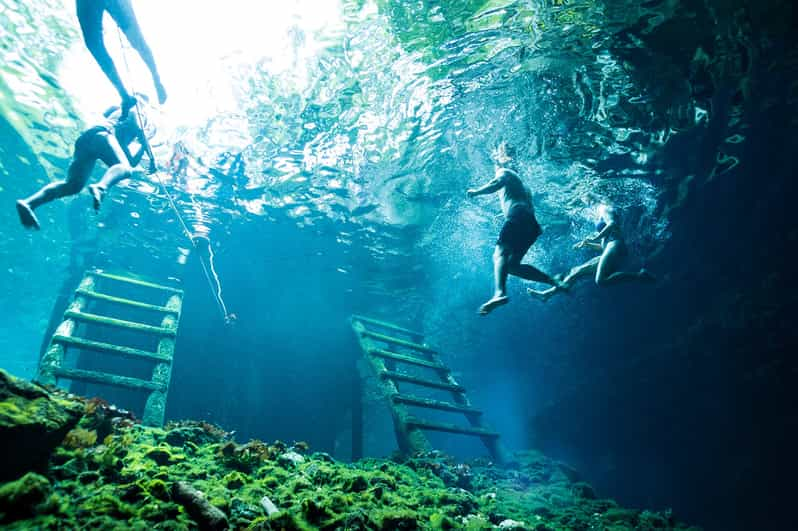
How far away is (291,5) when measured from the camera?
21.8 ft

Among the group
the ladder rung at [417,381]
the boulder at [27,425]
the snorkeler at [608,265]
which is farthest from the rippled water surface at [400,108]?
the ladder rung at [417,381]

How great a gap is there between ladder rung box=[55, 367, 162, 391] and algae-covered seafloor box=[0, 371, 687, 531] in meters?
1.14

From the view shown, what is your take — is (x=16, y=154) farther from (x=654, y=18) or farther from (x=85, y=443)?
(x=654, y=18)

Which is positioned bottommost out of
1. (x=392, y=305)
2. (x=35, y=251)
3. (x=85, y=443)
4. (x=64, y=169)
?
(x=85, y=443)

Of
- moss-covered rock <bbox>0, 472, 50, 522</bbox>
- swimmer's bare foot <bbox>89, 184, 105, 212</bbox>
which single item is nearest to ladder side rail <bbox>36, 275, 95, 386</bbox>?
swimmer's bare foot <bbox>89, 184, 105, 212</bbox>

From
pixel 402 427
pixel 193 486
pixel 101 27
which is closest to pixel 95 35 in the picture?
pixel 101 27

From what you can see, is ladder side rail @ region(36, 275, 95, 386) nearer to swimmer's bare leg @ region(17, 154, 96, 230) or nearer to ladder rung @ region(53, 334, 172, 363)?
ladder rung @ region(53, 334, 172, 363)

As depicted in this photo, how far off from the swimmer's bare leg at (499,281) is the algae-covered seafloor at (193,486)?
2551 mm

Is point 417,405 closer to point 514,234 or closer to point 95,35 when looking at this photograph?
point 514,234

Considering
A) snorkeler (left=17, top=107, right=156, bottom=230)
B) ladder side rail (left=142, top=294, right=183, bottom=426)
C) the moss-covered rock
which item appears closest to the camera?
the moss-covered rock

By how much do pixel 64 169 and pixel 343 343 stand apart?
1079 cm

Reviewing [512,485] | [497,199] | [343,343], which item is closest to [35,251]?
[343,343]

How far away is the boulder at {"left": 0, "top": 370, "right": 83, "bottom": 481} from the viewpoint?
7.29 feet

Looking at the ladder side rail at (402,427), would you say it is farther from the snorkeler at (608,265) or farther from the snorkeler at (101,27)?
the snorkeler at (101,27)
